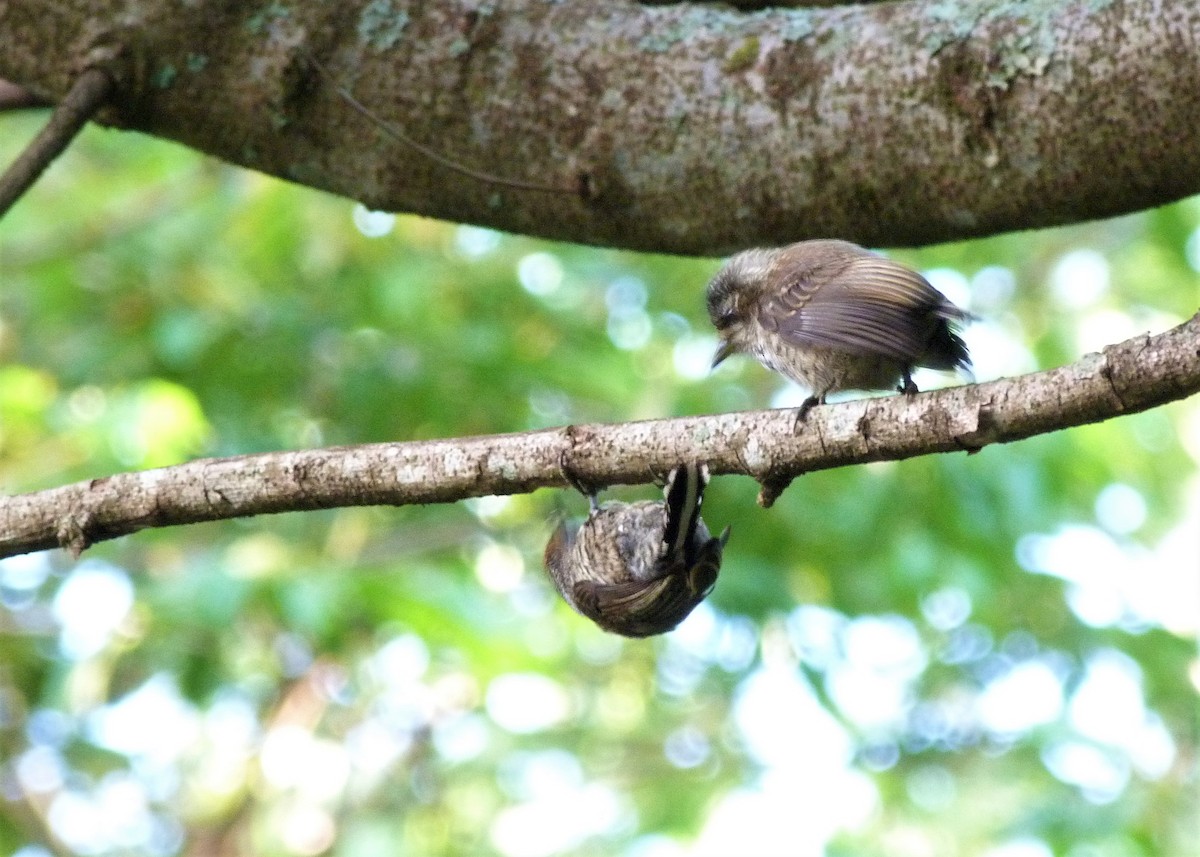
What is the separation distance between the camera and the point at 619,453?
2.30 meters

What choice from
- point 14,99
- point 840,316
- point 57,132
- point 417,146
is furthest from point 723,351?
point 14,99

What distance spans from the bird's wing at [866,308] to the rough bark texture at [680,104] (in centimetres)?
12

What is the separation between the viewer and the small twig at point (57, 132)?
10.0ft

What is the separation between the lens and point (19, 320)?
6859mm

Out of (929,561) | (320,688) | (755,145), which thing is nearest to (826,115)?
(755,145)

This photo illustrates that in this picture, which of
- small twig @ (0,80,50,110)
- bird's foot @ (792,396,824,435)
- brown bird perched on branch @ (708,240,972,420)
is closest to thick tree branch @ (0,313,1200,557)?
bird's foot @ (792,396,824,435)

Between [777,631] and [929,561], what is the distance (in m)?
0.99

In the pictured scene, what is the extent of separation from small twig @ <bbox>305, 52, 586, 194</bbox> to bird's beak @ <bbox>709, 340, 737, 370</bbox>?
68 centimetres

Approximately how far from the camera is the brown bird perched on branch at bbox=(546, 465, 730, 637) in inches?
101

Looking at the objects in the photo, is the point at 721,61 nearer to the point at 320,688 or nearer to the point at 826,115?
the point at 826,115

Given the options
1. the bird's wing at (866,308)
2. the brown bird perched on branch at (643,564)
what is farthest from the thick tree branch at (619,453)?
the bird's wing at (866,308)

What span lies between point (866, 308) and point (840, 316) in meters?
0.06

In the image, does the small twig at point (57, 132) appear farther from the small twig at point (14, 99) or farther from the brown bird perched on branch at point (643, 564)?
the brown bird perched on branch at point (643, 564)

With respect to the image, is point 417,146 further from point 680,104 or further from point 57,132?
point 57,132
